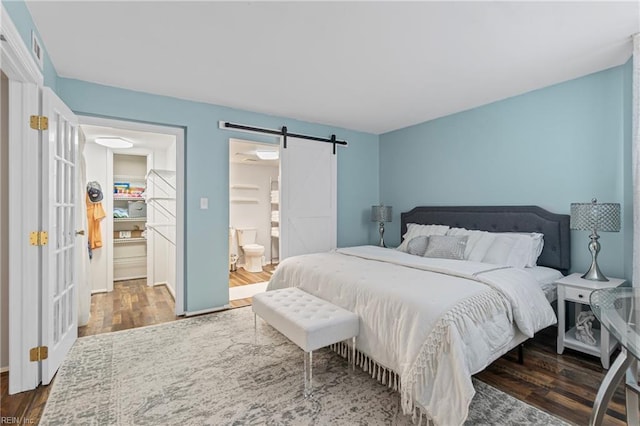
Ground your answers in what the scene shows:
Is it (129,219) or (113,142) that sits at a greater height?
(113,142)

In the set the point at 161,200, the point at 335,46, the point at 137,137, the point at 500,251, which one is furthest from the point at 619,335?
the point at 161,200

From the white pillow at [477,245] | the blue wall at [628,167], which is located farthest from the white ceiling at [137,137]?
the blue wall at [628,167]

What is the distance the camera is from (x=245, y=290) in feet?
15.5

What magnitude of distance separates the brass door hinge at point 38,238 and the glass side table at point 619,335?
10.5ft

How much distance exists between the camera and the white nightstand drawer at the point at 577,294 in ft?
7.99

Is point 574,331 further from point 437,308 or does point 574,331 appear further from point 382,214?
point 382,214

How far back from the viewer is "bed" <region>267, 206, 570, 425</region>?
5.57 feet

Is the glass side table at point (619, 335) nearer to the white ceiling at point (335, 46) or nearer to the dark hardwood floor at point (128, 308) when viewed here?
the white ceiling at point (335, 46)

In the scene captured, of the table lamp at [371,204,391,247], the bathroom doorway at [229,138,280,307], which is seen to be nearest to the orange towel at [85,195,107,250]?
the bathroom doorway at [229,138,280,307]

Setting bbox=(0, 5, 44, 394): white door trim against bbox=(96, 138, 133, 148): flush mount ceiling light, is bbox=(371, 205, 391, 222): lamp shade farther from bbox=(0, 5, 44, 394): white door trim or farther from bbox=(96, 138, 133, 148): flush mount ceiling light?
bbox=(0, 5, 44, 394): white door trim

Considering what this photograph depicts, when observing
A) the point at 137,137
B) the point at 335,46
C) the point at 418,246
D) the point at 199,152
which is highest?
the point at 335,46

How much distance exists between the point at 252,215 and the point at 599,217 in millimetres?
5676

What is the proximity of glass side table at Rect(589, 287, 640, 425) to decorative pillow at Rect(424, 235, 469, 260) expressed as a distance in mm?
1401

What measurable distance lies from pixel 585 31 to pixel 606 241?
177 centimetres
